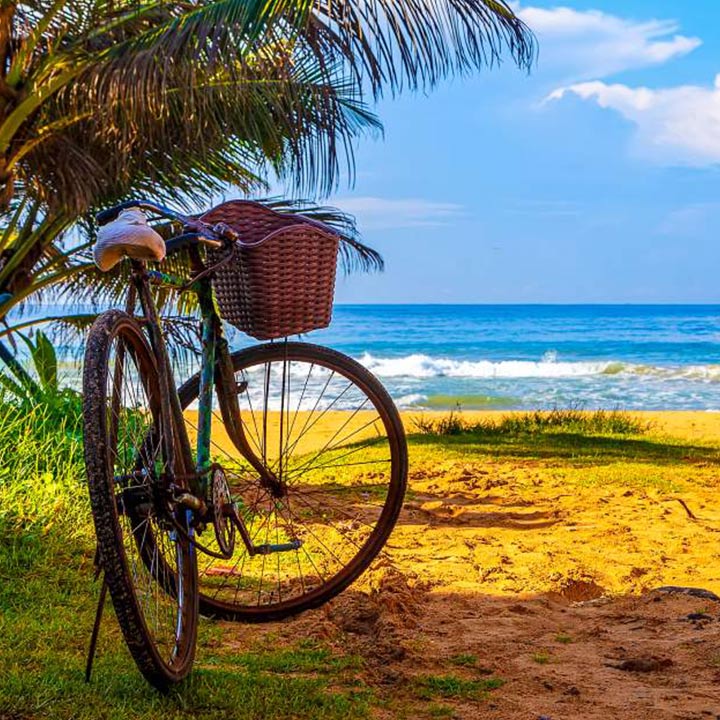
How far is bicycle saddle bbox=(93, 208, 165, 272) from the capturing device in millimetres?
2754

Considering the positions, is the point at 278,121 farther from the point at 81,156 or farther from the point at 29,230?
the point at 29,230

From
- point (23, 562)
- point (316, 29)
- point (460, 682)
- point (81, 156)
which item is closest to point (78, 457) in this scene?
point (23, 562)

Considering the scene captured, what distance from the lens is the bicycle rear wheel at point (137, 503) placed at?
248 centimetres

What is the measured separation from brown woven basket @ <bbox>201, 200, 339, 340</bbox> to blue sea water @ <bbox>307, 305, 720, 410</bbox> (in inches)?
567

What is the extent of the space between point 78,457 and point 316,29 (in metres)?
3.10

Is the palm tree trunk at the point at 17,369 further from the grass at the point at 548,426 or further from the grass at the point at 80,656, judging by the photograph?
the grass at the point at 548,426

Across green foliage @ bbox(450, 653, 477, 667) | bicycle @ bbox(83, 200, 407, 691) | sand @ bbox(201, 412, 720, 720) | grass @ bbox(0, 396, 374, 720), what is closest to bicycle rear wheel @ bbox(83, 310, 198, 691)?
bicycle @ bbox(83, 200, 407, 691)

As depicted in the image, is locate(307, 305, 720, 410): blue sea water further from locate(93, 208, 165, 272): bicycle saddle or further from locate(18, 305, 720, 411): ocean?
locate(93, 208, 165, 272): bicycle saddle

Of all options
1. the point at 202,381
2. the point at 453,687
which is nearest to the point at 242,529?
the point at 202,381

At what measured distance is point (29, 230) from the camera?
886cm

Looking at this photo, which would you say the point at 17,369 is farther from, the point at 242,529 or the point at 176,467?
the point at 176,467

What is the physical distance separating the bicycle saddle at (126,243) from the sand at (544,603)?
1519 millimetres

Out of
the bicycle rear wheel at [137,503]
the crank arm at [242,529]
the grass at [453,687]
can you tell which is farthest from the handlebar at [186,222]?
the grass at [453,687]

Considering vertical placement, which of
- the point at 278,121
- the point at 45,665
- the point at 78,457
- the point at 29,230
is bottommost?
the point at 45,665
